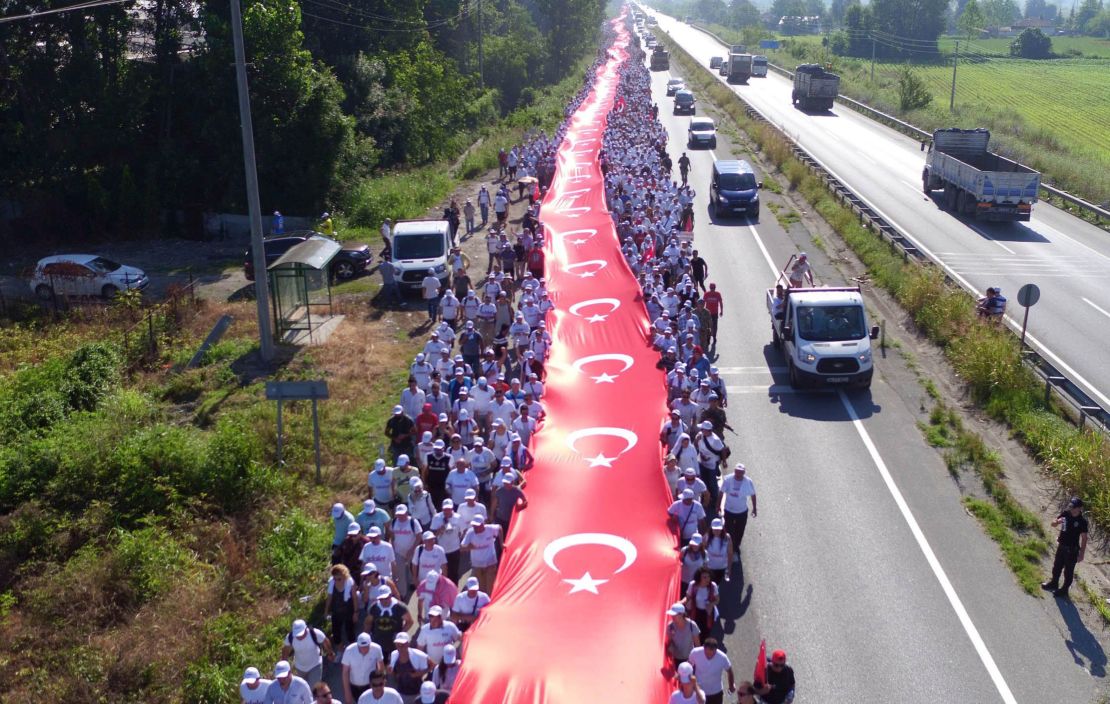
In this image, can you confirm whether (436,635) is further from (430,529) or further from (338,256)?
(338,256)

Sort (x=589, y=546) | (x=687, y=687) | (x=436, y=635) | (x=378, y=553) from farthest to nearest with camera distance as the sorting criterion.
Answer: (x=589, y=546)
(x=378, y=553)
(x=436, y=635)
(x=687, y=687)

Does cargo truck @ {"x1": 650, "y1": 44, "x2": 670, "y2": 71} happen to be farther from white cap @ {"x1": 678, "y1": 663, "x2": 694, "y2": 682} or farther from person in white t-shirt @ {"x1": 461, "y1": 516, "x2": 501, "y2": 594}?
white cap @ {"x1": 678, "y1": 663, "x2": 694, "y2": 682}

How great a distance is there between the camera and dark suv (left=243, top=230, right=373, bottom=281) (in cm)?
3064

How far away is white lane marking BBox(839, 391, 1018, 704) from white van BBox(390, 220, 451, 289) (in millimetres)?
13206

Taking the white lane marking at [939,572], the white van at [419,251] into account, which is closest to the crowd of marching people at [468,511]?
the white lane marking at [939,572]

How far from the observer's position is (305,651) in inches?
423

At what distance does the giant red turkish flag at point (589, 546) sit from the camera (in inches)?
424

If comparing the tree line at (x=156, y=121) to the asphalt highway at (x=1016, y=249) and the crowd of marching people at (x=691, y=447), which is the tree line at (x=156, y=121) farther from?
the asphalt highway at (x=1016, y=249)

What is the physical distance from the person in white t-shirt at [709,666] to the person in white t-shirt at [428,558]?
3.42 meters

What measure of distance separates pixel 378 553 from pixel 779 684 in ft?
16.3

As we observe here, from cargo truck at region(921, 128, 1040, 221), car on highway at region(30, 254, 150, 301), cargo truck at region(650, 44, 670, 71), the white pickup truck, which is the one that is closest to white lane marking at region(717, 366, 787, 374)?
the white pickup truck

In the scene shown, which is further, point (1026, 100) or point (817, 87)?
point (1026, 100)

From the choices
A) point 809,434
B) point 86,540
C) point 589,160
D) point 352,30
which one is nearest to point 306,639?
point 86,540

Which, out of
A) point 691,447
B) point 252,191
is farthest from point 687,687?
point 252,191
